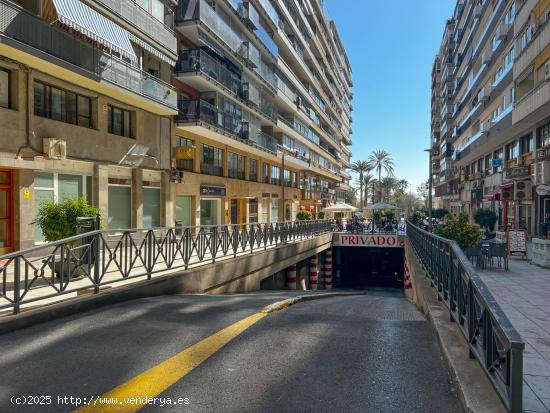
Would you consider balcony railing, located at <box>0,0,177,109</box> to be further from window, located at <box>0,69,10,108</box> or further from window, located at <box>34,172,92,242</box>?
window, located at <box>34,172,92,242</box>

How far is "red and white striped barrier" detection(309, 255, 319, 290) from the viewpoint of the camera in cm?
2320

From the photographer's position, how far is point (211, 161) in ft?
72.5

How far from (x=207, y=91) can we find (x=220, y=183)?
17.4 ft

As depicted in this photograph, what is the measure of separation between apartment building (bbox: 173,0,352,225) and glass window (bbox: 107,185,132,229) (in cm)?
304

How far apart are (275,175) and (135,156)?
18.5 m

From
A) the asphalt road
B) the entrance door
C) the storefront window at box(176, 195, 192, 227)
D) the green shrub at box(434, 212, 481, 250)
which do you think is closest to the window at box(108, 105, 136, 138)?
the entrance door

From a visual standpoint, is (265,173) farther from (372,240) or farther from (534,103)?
(534,103)

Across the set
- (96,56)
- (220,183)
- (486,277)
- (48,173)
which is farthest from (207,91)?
(486,277)

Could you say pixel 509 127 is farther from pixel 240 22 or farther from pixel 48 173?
pixel 48 173

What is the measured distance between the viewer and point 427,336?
4656mm

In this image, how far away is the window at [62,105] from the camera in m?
11.8

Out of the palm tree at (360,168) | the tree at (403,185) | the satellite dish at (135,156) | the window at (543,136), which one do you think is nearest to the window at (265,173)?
the satellite dish at (135,156)

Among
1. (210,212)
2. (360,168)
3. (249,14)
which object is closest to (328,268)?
(210,212)

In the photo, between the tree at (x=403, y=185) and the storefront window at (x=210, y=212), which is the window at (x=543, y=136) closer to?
the storefront window at (x=210, y=212)
